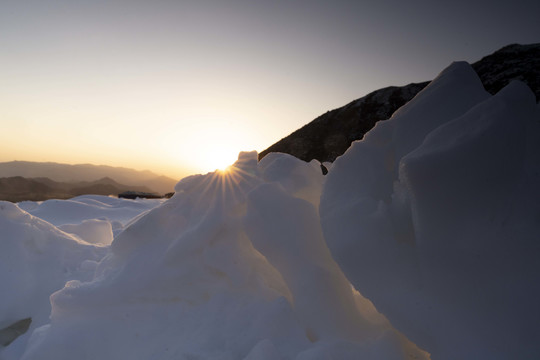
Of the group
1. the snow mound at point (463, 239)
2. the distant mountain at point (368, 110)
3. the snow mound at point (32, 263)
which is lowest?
the snow mound at point (32, 263)

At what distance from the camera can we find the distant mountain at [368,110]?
301 inches

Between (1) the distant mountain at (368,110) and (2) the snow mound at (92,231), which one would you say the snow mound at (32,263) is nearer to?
(2) the snow mound at (92,231)

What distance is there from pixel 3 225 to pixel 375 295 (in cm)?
513

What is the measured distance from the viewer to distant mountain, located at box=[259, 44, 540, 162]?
7650 millimetres

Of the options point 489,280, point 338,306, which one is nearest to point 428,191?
point 489,280

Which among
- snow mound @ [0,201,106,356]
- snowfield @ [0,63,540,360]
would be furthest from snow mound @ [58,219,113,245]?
snowfield @ [0,63,540,360]

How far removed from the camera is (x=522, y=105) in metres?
1.84

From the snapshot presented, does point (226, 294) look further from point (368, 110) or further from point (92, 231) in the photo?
point (368, 110)

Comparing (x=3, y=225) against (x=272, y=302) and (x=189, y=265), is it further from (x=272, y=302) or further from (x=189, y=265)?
(x=272, y=302)

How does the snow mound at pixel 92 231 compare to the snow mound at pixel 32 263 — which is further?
the snow mound at pixel 92 231

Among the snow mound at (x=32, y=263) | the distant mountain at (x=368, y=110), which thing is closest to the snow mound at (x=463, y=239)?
the snow mound at (x=32, y=263)

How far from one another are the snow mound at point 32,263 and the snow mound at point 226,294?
3.65 feet

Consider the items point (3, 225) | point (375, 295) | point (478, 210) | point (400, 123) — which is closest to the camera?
point (478, 210)

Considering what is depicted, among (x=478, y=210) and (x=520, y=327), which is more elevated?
(x=478, y=210)
